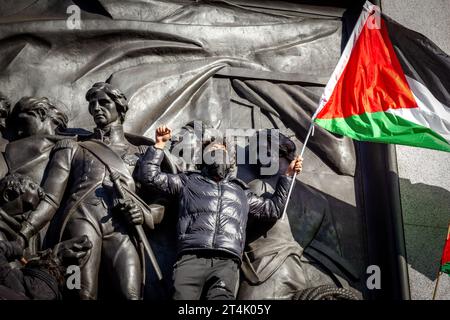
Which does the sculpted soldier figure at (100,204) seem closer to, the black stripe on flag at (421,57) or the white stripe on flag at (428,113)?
the white stripe on flag at (428,113)

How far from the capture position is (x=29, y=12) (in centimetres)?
1187

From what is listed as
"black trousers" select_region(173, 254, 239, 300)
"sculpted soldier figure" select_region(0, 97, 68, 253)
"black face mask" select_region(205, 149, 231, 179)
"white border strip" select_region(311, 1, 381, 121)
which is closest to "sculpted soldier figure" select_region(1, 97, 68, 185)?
"sculpted soldier figure" select_region(0, 97, 68, 253)

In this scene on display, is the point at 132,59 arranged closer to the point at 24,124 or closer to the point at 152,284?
the point at 24,124

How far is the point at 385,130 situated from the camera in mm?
10883

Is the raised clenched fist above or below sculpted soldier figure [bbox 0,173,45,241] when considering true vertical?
above

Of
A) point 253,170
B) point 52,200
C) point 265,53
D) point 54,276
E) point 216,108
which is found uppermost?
point 265,53

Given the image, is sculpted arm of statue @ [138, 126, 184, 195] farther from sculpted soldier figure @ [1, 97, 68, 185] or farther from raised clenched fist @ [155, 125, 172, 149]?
sculpted soldier figure @ [1, 97, 68, 185]

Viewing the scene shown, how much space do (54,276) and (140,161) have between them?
1.72 m

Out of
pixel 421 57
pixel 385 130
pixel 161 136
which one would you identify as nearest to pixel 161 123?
pixel 161 136

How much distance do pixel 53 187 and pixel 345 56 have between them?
12.2 feet

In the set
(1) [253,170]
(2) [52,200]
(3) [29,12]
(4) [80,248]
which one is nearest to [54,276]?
(4) [80,248]

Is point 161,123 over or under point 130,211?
over

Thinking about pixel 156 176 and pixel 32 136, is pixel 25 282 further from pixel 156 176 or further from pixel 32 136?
pixel 32 136

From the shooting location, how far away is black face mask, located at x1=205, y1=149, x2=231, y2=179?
33.5 ft
